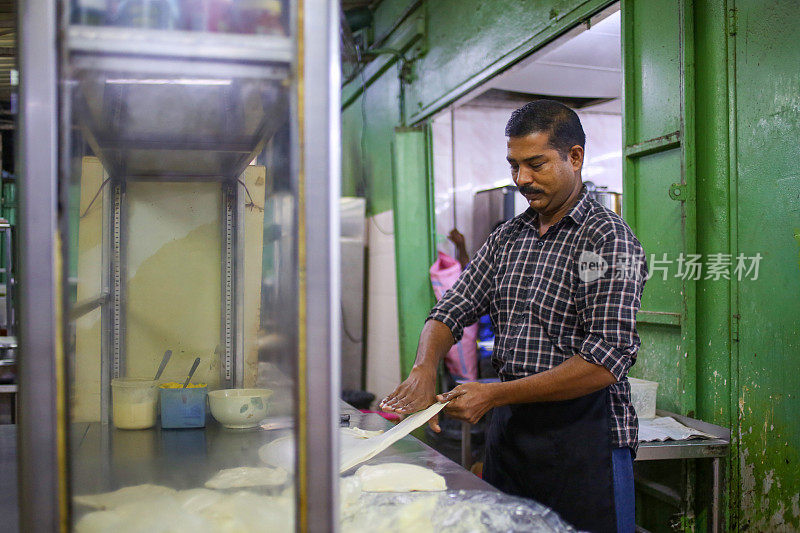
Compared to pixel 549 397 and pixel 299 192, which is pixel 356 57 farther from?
pixel 299 192

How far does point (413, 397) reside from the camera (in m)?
1.86

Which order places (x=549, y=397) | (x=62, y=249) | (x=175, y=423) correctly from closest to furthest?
1. (x=62, y=249)
2. (x=549, y=397)
3. (x=175, y=423)

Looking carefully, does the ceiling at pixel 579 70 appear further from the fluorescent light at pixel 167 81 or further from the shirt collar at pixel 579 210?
the fluorescent light at pixel 167 81

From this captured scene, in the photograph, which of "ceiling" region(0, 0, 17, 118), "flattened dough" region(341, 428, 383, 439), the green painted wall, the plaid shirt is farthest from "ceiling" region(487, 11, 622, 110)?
"ceiling" region(0, 0, 17, 118)

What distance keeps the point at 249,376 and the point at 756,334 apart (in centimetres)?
178

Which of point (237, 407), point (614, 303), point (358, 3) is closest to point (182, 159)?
point (237, 407)

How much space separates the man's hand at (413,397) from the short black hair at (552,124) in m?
0.79

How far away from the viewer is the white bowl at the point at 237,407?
1.84m

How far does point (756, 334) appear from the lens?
2277 millimetres

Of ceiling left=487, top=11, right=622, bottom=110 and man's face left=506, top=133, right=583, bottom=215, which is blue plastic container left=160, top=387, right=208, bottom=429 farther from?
ceiling left=487, top=11, right=622, bottom=110

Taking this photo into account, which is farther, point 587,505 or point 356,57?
point 356,57

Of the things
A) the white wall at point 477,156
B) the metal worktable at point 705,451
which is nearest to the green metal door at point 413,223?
the white wall at point 477,156

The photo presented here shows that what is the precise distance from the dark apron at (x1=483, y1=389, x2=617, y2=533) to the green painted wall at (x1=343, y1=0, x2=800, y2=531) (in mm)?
821

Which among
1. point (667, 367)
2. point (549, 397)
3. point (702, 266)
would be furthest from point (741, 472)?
point (549, 397)
